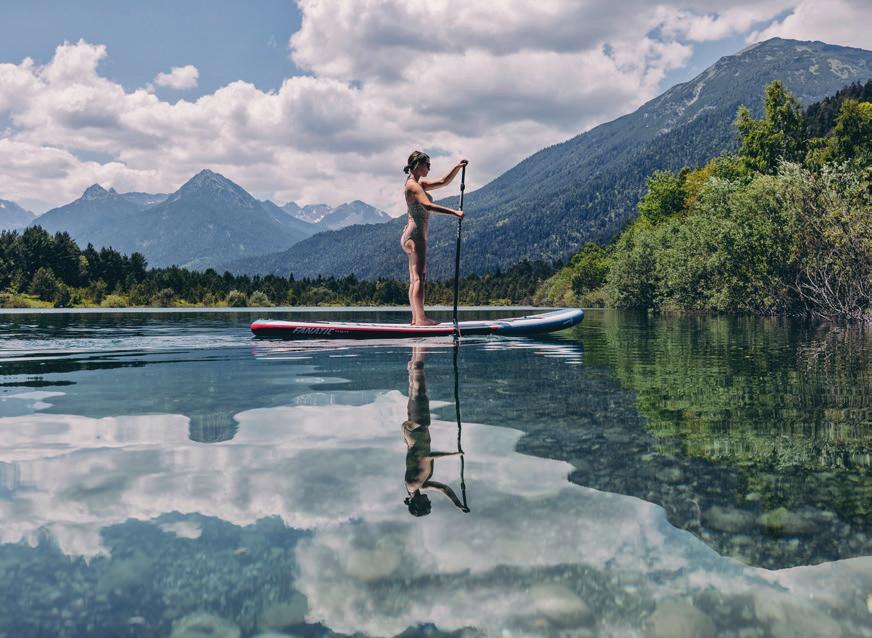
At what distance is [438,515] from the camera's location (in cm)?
399

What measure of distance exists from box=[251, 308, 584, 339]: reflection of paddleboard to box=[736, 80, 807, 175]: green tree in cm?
5890

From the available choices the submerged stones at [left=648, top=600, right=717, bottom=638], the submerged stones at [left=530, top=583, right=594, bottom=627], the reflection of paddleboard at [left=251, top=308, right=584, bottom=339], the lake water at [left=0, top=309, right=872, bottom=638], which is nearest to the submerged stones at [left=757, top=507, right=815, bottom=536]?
the lake water at [left=0, top=309, right=872, bottom=638]

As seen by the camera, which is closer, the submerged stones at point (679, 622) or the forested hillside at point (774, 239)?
the submerged stones at point (679, 622)

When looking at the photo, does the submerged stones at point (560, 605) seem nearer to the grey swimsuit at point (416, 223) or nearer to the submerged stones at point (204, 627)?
the submerged stones at point (204, 627)

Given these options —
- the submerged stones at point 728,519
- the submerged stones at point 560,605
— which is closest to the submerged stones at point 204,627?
the submerged stones at point 560,605

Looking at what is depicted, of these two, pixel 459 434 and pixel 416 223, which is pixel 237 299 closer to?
pixel 416 223

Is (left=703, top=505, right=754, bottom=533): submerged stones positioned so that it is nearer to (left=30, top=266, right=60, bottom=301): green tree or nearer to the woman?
the woman

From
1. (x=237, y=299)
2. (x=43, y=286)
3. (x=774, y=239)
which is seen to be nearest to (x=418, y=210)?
(x=774, y=239)

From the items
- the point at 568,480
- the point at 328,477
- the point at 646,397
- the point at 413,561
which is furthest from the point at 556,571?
the point at 646,397

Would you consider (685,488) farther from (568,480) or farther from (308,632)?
(308,632)

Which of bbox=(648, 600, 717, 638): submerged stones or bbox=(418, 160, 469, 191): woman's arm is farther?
bbox=(418, 160, 469, 191): woman's arm

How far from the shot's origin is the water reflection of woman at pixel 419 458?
425 centimetres

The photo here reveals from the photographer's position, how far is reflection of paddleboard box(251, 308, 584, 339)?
1869cm

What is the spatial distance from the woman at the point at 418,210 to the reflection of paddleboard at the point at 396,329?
919mm
